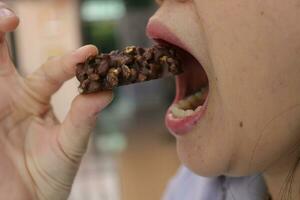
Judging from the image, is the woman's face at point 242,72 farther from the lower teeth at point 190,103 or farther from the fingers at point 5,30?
the fingers at point 5,30

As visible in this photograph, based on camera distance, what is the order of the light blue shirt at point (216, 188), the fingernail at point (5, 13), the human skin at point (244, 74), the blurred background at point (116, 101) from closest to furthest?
the human skin at point (244, 74), the fingernail at point (5, 13), the light blue shirt at point (216, 188), the blurred background at point (116, 101)

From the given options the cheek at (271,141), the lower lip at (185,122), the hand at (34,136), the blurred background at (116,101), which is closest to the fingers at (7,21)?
the hand at (34,136)

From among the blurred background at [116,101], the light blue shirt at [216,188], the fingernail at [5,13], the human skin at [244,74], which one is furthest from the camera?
the blurred background at [116,101]

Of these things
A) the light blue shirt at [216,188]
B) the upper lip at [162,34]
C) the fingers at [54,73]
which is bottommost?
the light blue shirt at [216,188]

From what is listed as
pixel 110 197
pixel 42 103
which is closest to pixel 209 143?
pixel 42 103

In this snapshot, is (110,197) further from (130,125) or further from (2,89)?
(2,89)

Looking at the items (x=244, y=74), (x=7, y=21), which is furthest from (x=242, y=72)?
(x=7, y=21)
